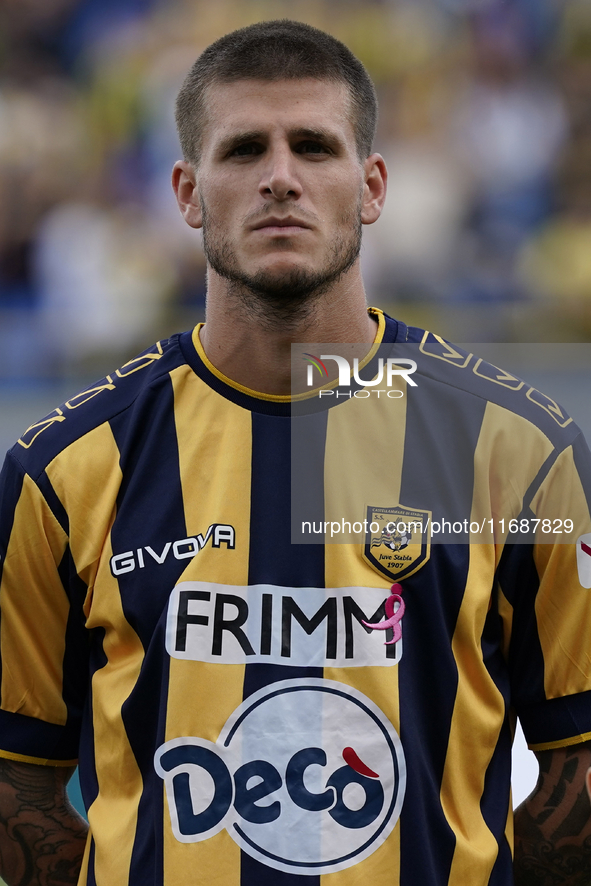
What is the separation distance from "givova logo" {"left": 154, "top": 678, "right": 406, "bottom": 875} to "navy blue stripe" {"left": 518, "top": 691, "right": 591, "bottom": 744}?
0.96 ft

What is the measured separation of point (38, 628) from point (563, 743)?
0.94 meters

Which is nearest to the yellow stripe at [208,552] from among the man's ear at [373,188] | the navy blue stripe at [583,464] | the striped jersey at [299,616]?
the striped jersey at [299,616]

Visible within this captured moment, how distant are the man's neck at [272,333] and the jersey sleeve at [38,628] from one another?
39 cm

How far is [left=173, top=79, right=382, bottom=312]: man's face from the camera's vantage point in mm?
1652

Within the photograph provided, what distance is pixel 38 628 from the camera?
1.75 m

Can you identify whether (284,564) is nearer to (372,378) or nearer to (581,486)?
(372,378)

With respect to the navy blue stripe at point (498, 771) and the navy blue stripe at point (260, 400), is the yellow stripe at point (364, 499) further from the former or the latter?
the navy blue stripe at point (498, 771)

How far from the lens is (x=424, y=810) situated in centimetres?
155

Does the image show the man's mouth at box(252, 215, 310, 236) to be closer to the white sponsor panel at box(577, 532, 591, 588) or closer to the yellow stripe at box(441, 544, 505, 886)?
the yellow stripe at box(441, 544, 505, 886)

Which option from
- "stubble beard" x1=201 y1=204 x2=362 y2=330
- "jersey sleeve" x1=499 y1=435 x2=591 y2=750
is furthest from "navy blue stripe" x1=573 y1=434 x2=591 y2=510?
"stubble beard" x1=201 y1=204 x2=362 y2=330

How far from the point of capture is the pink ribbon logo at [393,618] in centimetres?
158

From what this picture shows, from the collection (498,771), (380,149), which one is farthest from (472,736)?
(380,149)

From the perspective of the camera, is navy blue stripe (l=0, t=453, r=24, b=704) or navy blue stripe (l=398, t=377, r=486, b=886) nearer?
navy blue stripe (l=398, t=377, r=486, b=886)

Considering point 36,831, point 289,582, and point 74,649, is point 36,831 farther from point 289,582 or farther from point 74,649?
point 289,582
